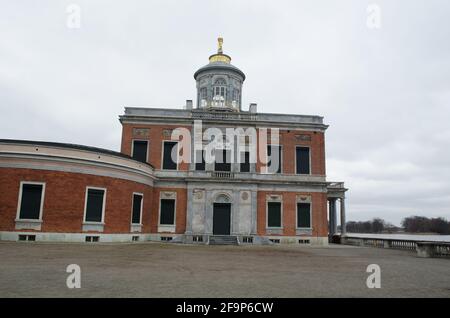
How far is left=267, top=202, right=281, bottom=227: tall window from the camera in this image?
28906mm

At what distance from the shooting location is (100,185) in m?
22.3

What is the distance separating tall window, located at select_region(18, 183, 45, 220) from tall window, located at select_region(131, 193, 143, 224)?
21.2ft

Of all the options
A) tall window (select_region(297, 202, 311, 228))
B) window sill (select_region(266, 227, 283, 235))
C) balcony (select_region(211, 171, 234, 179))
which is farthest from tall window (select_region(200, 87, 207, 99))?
window sill (select_region(266, 227, 283, 235))

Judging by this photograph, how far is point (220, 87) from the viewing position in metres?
35.7

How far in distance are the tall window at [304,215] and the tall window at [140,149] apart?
545 inches

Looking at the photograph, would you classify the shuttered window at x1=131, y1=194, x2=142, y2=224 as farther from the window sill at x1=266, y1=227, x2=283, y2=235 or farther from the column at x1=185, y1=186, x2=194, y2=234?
the window sill at x1=266, y1=227, x2=283, y2=235

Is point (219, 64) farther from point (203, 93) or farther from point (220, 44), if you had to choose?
point (220, 44)

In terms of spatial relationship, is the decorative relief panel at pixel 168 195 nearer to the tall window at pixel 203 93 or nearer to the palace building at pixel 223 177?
the palace building at pixel 223 177

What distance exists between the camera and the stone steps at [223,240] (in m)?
26.0

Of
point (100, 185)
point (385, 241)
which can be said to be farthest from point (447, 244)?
point (100, 185)

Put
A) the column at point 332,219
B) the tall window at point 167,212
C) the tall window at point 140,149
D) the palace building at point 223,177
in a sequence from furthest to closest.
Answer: the column at point 332,219
the tall window at point 140,149
the tall window at point 167,212
the palace building at point 223,177

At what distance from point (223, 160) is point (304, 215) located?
8.38m

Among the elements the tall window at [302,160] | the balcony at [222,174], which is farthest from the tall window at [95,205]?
the tall window at [302,160]

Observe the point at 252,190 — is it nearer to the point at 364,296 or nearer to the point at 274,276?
the point at 274,276
